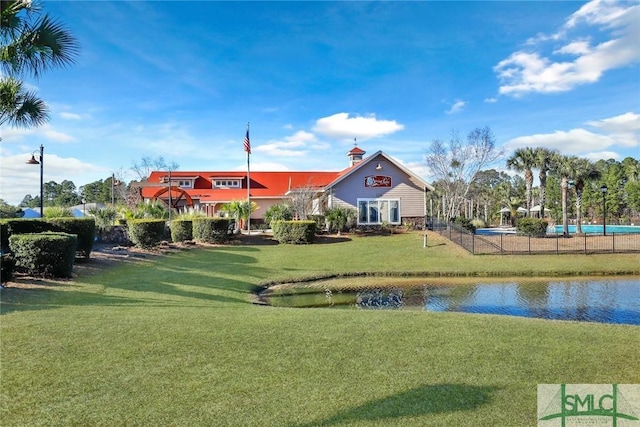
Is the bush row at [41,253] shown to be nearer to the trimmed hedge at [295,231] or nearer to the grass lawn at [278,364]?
the grass lawn at [278,364]

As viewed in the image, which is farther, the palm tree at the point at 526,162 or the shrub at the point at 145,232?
the palm tree at the point at 526,162

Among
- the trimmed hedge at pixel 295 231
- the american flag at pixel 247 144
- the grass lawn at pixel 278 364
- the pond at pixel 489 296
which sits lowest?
the pond at pixel 489 296

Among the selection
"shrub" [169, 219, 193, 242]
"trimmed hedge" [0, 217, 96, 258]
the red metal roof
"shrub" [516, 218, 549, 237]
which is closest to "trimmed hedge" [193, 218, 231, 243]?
"shrub" [169, 219, 193, 242]

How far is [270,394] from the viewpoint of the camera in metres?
4.52

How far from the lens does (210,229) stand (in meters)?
24.1

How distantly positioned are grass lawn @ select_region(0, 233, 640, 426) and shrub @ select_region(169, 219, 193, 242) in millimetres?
13639

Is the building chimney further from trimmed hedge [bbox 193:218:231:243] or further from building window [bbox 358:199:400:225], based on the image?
trimmed hedge [bbox 193:218:231:243]

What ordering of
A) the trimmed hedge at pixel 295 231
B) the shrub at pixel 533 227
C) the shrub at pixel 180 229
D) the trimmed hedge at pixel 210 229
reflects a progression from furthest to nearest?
the shrub at pixel 533 227 → the trimmed hedge at pixel 295 231 → the trimmed hedge at pixel 210 229 → the shrub at pixel 180 229

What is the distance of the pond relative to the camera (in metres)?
10.9

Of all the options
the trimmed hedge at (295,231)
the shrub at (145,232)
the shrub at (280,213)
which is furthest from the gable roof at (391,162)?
the shrub at (145,232)

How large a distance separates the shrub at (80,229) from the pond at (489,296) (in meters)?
7.38

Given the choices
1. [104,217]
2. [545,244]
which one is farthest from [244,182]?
[545,244]

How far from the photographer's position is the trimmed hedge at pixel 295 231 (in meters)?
25.1

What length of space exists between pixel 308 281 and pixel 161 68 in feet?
29.5
